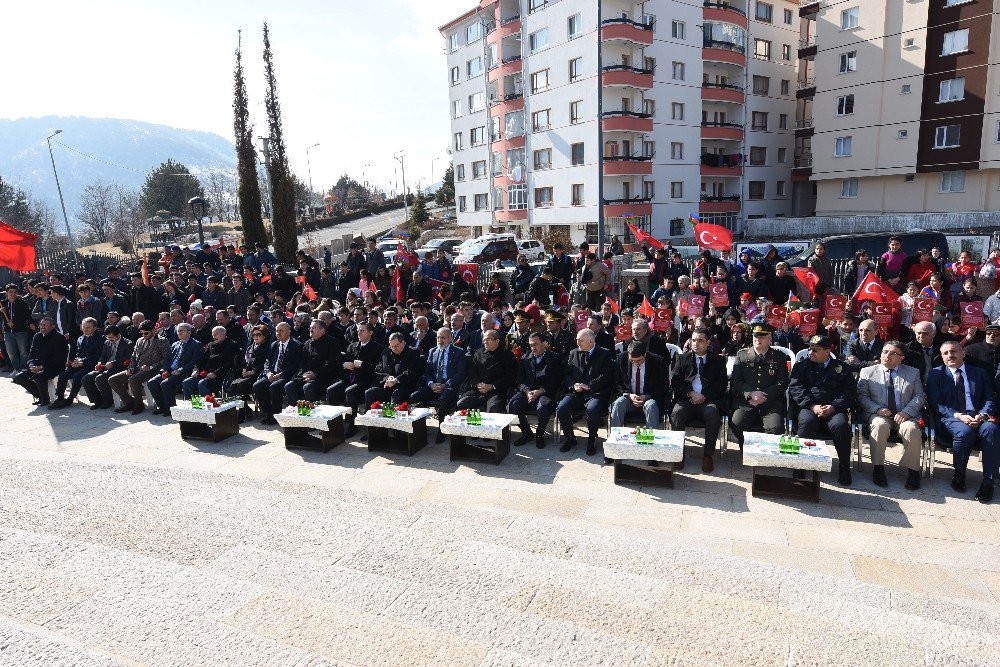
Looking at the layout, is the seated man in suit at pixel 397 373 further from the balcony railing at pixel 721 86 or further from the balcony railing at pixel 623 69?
the balcony railing at pixel 721 86

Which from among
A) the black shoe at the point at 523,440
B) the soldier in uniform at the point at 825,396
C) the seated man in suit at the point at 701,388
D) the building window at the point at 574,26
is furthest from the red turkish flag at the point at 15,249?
the building window at the point at 574,26

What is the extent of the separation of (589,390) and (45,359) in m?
11.2

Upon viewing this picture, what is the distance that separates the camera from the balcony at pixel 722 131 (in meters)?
42.5

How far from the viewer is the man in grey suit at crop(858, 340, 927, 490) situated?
667 centimetres

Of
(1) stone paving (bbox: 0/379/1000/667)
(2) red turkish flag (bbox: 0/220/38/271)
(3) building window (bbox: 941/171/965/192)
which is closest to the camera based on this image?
(1) stone paving (bbox: 0/379/1000/667)

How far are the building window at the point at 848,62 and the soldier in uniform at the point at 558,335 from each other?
37.3 m

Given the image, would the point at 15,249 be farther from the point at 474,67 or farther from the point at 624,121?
the point at 474,67

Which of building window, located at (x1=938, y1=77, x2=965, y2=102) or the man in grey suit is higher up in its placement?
building window, located at (x1=938, y1=77, x2=965, y2=102)

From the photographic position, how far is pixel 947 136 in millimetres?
33250

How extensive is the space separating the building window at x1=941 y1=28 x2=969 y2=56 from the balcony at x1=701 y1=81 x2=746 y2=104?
484 inches

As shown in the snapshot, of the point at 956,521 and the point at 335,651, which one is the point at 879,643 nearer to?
the point at 956,521

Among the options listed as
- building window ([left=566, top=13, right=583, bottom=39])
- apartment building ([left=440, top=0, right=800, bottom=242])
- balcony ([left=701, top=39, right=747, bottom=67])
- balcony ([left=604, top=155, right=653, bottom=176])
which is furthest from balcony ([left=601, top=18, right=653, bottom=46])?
balcony ([left=604, top=155, right=653, bottom=176])

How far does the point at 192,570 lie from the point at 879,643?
5.54 metres

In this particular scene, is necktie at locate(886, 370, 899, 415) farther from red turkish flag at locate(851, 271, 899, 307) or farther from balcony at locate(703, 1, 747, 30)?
balcony at locate(703, 1, 747, 30)
